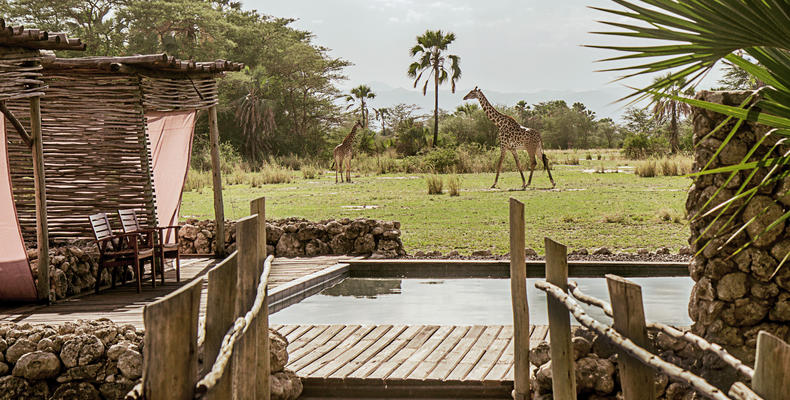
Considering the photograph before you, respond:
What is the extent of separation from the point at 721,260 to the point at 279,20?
127 ft

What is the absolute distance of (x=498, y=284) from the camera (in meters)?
7.61

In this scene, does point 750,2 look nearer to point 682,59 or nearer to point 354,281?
point 682,59

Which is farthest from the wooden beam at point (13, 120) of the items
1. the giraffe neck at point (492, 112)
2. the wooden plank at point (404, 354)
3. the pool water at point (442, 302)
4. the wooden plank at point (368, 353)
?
the giraffe neck at point (492, 112)

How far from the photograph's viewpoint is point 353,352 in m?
5.07

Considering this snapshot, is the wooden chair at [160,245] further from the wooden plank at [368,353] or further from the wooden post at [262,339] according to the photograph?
the wooden post at [262,339]

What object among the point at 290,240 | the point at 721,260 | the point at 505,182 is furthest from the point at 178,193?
the point at 505,182

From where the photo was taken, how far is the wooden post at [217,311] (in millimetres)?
2168

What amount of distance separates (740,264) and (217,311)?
2.61m

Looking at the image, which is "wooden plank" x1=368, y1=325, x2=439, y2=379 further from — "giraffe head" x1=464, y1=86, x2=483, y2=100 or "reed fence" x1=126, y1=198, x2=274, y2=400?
"giraffe head" x1=464, y1=86, x2=483, y2=100

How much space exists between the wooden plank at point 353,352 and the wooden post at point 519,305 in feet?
3.79

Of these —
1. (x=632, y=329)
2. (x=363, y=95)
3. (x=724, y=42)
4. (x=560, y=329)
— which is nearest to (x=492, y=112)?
(x=560, y=329)

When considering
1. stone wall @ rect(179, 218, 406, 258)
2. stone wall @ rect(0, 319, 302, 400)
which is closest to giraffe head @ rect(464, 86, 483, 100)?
stone wall @ rect(179, 218, 406, 258)

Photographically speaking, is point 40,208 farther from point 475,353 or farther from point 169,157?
point 475,353

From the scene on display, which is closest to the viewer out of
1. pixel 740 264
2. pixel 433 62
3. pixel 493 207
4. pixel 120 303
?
pixel 740 264
